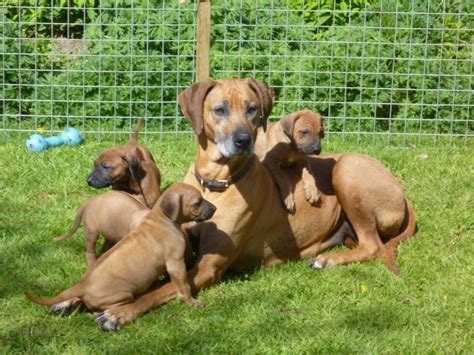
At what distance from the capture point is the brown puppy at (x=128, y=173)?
7105 millimetres

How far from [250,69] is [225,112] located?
4199 mm

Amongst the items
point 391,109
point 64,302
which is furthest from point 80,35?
point 64,302

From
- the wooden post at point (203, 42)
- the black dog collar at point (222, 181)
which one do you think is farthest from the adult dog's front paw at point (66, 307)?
the wooden post at point (203, 42)

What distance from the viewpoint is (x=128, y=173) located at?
7.18 m

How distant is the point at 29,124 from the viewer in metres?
10.4

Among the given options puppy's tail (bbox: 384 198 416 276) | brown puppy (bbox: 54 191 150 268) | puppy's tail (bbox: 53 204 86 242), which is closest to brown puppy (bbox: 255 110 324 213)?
puppy's tail (bbox: 384 198 416 276)

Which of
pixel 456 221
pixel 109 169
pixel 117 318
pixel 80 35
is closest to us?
pixel 117 318

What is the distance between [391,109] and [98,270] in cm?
576

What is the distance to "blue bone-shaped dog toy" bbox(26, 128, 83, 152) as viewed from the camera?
9.41m

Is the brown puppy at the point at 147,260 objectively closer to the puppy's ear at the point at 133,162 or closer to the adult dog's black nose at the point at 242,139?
the adult dog's black nose at the point at 242,139

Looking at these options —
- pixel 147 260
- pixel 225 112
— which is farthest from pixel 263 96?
pixel 147 260

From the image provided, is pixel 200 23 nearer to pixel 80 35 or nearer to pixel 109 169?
pixel 109 169

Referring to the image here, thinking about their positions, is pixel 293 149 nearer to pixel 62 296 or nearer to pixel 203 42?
pixel 203 42

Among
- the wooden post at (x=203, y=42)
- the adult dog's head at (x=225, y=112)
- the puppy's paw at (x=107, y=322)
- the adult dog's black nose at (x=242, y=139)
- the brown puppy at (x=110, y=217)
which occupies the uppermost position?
the wooden post at (x=203, y=42)
